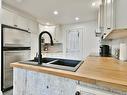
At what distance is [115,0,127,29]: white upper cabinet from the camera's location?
0.99 m

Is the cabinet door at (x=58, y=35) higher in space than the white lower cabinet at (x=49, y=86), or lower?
higher

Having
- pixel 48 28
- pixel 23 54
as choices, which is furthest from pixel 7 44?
pixel 48 28

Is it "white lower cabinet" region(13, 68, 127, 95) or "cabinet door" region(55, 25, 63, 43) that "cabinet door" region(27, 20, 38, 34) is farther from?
"white lower cabinet" region(13, 68, 127, 95)

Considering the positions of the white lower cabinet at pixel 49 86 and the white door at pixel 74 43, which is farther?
→ the white door at pixel 74 43

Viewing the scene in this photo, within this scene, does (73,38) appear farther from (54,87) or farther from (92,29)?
(54,87)

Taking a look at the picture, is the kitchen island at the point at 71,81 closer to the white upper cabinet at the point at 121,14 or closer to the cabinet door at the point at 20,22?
the white upper cabinet at the point at 121,14

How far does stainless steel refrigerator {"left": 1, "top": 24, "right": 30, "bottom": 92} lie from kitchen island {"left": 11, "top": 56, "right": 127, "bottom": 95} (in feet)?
4.75

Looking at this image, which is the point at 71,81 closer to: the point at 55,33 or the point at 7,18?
the point at 7,18

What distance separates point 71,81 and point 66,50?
4658 mm

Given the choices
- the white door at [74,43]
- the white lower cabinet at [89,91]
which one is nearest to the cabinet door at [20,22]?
the white door at [74,43]

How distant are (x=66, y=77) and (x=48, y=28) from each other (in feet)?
16.4

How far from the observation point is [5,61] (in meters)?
2.63

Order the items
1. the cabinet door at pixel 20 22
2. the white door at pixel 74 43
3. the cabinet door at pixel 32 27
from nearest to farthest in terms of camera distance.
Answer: the cabinet door at pixel 20 22 → the cabinet door at pixel 32 27 → the white door at pixel 74 43

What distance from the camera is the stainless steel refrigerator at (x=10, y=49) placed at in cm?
256
